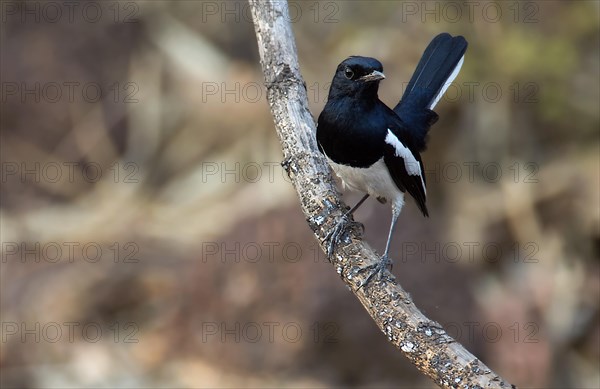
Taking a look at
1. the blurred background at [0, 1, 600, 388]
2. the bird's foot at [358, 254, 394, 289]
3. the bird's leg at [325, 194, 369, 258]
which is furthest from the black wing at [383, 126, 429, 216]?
the blurred background at [0, 1, 600, 388]

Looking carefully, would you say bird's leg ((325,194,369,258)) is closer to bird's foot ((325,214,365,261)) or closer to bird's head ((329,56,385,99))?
bird's foot ((325,214,365,261))

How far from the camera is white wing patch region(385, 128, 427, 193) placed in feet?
15.3

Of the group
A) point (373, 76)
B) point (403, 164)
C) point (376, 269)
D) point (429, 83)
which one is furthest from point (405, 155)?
point (376, 269)

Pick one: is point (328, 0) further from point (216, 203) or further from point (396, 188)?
point (396, 188)

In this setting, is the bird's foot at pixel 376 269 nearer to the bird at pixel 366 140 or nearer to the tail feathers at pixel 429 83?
the bird at pixel 366 140

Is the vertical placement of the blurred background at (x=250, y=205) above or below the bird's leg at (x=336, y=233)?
above

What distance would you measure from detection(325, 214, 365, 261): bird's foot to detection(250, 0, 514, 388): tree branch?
0.08 ft

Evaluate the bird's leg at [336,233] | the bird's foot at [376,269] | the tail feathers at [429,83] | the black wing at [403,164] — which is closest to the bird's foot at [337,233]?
the bird's leg at [336,233]

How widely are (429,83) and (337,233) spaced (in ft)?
4.99

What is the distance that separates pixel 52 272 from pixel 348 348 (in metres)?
3.25

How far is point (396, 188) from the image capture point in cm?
486

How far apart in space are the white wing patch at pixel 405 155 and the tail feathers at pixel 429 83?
0.33 m

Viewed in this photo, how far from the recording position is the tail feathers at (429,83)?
5.21 metres

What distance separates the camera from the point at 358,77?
4.54 meters
